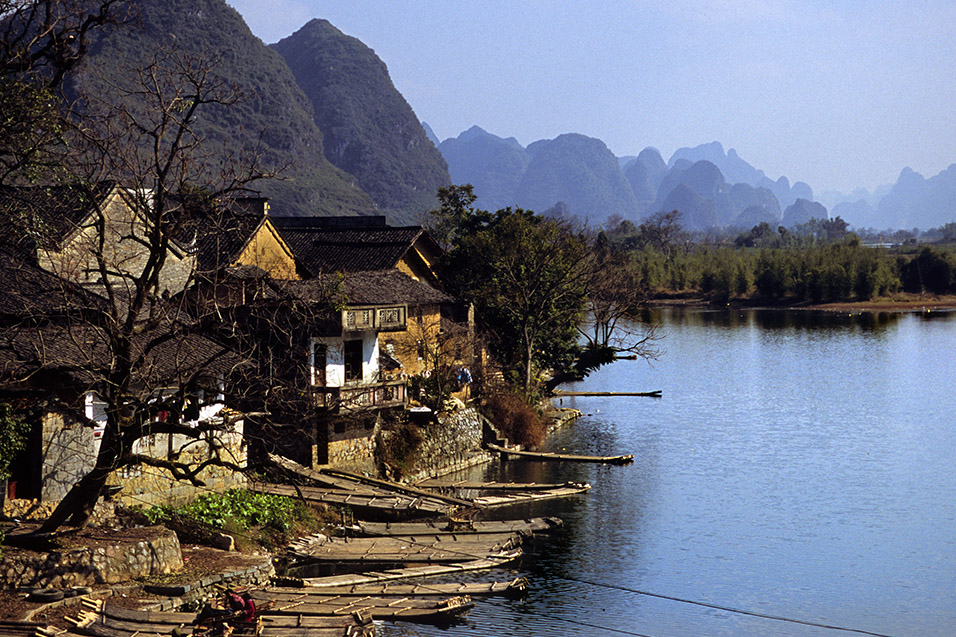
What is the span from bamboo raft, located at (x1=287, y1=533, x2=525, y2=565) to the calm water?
124 centimetres

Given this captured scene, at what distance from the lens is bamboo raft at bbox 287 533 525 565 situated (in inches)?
1219

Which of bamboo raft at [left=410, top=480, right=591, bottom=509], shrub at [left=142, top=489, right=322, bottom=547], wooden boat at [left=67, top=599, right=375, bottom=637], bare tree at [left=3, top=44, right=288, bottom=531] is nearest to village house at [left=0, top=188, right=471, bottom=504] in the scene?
bare tree at [left=3, top=44, right=288, bottom=531]

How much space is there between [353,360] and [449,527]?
33.3 ft

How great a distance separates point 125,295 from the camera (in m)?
32.9

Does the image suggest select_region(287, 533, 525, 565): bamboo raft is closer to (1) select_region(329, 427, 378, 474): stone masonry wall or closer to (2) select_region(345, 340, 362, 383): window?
(1) select_region(329, 427, 378, 474): stone masonry wall

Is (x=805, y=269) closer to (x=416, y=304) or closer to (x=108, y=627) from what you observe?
(x=416, y=304)

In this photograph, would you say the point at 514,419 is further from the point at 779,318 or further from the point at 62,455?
the point at 779,318

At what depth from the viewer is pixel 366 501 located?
116ft

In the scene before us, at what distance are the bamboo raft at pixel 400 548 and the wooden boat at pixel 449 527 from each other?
521mm

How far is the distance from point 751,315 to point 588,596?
10121 cm

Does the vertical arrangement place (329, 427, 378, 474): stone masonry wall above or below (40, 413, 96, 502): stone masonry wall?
below

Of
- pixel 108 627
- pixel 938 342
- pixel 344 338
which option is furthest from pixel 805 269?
pixel 108 627

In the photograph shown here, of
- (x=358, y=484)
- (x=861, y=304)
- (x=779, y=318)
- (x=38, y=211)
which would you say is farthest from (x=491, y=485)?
(x=861, y=304)

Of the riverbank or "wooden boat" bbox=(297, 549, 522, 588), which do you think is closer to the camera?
"wooden boat" bbox=(297, 549, 522, 588)
